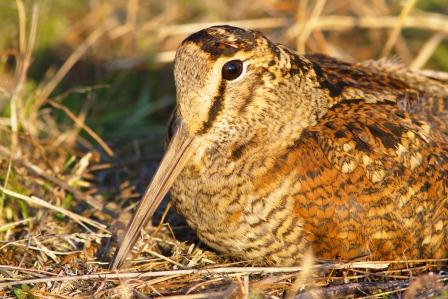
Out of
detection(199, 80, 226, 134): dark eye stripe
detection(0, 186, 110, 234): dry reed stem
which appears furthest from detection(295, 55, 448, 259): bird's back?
detection(0, 186, 110, 234): dry reed stem

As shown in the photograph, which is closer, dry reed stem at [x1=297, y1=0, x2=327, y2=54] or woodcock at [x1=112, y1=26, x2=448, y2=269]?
woodcock at [x1=112, y1=26, x2=448, y2=269]

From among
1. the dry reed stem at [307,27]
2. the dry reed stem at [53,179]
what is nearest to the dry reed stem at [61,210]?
the dry reed stem at [53,179]

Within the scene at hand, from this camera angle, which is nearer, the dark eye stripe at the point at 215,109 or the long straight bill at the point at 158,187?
the dark eye stripe at the point at 215,109

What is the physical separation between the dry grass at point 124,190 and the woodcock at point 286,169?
0.55ft

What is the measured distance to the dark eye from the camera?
180 inches

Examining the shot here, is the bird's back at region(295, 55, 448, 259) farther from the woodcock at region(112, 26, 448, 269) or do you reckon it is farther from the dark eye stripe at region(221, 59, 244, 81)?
the dark eye stripe at region(221, 59, 244, 81)

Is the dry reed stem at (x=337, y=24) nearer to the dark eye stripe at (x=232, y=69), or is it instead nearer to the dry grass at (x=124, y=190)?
the dry grass at (x=124, y=190)

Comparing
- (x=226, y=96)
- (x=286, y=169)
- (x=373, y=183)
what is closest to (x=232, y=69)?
(x=226, y=96)

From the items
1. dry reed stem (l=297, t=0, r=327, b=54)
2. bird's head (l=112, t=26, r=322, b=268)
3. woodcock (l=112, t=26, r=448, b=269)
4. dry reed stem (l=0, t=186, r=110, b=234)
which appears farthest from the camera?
dry reed stem (l=297, t=0, r=327, b=54)

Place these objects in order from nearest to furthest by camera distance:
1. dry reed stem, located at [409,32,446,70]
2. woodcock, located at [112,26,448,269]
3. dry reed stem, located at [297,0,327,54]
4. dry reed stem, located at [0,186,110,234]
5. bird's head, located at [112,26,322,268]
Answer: bird's head, located at [112,26,322,268] < woodcock, located at [112,26,448,269] < dry reed stem, located at [0,186,110,234] < dry reed stem, located at [297,0,327,54] < dry reed stem, located at [409,32,446,70]

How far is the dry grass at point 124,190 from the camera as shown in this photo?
188 inches

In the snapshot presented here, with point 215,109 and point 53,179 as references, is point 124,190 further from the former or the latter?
point 215,109

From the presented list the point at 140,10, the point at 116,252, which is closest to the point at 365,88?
the point at 116,252

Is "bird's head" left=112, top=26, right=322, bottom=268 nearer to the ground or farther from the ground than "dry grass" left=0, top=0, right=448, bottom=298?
farther from the ground
